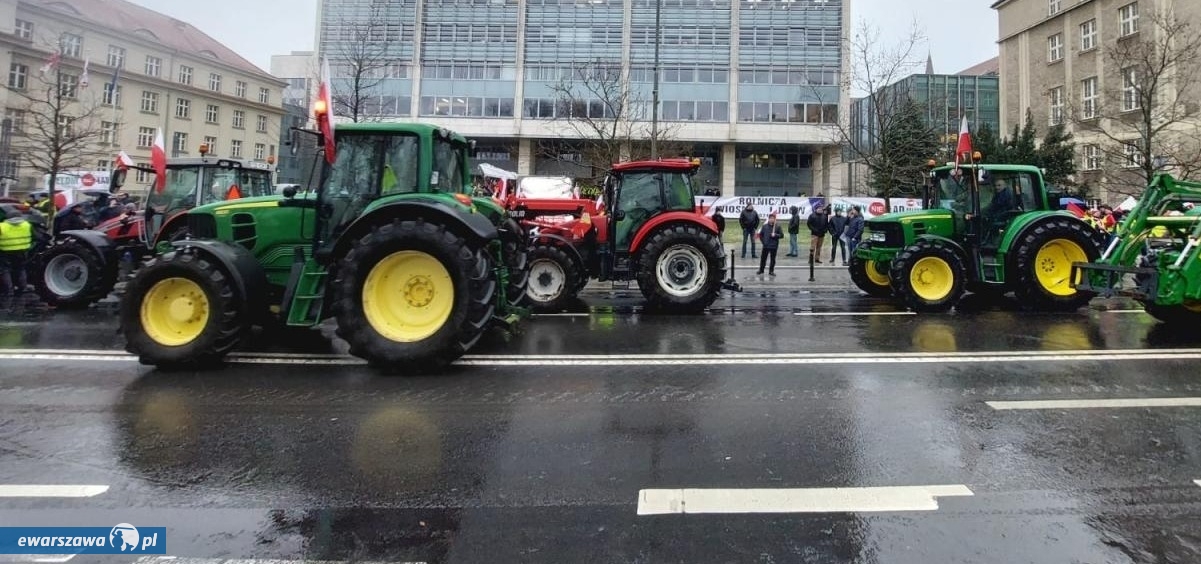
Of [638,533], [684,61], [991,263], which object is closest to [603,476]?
[638,533]

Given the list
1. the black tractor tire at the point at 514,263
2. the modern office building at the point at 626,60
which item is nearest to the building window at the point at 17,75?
the modern office building at the point at 626,60

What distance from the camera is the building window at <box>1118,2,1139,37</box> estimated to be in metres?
33.5

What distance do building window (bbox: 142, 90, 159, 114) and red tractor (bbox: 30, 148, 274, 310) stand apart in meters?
44.4

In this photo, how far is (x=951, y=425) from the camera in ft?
14.0

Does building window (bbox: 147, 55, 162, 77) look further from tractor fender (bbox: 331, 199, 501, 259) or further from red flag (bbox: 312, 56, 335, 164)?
tractor fender (bbox: 331, 199, 501, 259)

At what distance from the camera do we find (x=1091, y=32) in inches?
1467

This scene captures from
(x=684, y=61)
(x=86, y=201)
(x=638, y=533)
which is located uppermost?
(x=684, y=61)

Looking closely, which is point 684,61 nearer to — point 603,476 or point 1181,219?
point 1181,219

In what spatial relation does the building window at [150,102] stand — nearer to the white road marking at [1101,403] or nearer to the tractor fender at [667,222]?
the tractor fender at [667,222]

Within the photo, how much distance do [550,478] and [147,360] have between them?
174 inches

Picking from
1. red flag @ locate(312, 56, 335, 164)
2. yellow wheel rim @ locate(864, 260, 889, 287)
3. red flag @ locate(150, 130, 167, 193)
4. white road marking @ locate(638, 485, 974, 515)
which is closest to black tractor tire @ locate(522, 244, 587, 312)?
red flag @ locate(312, 56, 335, 164)

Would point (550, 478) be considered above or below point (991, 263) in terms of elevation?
below

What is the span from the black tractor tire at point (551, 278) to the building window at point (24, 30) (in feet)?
132

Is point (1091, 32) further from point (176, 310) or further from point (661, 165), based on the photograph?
point (176, 310)
